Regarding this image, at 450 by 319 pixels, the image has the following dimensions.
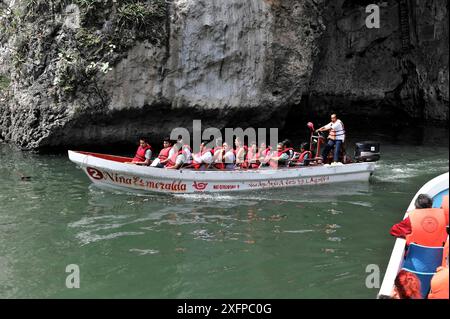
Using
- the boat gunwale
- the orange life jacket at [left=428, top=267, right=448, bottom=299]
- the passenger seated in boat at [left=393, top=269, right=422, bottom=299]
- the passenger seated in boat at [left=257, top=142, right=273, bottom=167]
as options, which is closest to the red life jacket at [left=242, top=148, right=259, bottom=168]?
the passenger seated in boat at [left=257, top=142, right=273, bottom=167]

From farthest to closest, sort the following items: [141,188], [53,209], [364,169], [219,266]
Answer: [364,169]
[141,188]
[53,209]
[219,266]

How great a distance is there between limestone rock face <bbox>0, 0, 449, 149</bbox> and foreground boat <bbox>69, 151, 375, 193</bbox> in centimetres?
461

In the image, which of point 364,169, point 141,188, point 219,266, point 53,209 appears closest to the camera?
point 219,266

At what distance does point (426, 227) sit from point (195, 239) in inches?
175

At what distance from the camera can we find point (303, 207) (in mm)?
11711

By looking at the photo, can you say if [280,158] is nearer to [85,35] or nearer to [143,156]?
[143,156]

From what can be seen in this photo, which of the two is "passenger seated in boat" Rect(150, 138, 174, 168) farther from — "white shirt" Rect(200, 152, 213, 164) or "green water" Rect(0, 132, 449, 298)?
"green water" Rect(0, 132, 449, 298)

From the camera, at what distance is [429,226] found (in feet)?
21.4

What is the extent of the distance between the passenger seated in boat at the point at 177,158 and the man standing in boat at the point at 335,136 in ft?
14.4

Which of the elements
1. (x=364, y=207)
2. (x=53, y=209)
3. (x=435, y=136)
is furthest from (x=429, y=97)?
(x=53, y=209)

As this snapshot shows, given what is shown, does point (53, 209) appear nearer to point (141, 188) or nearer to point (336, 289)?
point (141, 188)

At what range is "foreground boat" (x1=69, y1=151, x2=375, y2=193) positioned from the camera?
12.6 metres

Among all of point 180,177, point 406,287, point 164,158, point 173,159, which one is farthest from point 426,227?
point 164,158
